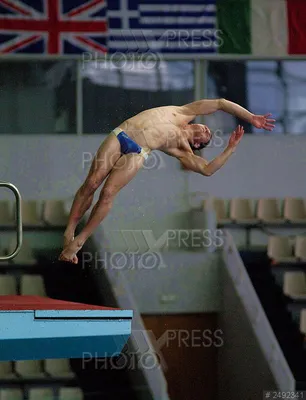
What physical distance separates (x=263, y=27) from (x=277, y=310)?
7.07 ft

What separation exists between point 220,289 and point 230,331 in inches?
12.7

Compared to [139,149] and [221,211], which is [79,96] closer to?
[139,149]

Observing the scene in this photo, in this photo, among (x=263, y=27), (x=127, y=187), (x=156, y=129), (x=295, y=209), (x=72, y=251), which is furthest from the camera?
(x=295, y=209)

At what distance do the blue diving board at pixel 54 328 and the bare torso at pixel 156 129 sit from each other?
1398 millimetres

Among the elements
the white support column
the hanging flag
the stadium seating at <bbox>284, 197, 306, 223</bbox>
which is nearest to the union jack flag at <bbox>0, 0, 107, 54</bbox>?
the hanging flag

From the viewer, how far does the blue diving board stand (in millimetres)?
6172

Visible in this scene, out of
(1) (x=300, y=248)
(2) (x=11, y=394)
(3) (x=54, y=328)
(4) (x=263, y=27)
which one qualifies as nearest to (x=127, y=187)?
(1) (x=300, y=248)

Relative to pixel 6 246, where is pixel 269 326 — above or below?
below

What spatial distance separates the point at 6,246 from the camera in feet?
26.9

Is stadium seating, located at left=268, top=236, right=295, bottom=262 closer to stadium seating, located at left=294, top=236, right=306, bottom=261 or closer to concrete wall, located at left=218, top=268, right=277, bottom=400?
stadium seating, located at left=294, top=236, right=306, bottom=261

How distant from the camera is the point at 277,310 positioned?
8.66m

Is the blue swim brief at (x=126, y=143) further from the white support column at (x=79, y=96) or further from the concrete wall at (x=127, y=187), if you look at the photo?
the white support column at (x=79, y=96)

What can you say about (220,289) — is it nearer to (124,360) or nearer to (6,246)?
(124,360)

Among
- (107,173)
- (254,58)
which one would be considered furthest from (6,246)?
(254,58)
